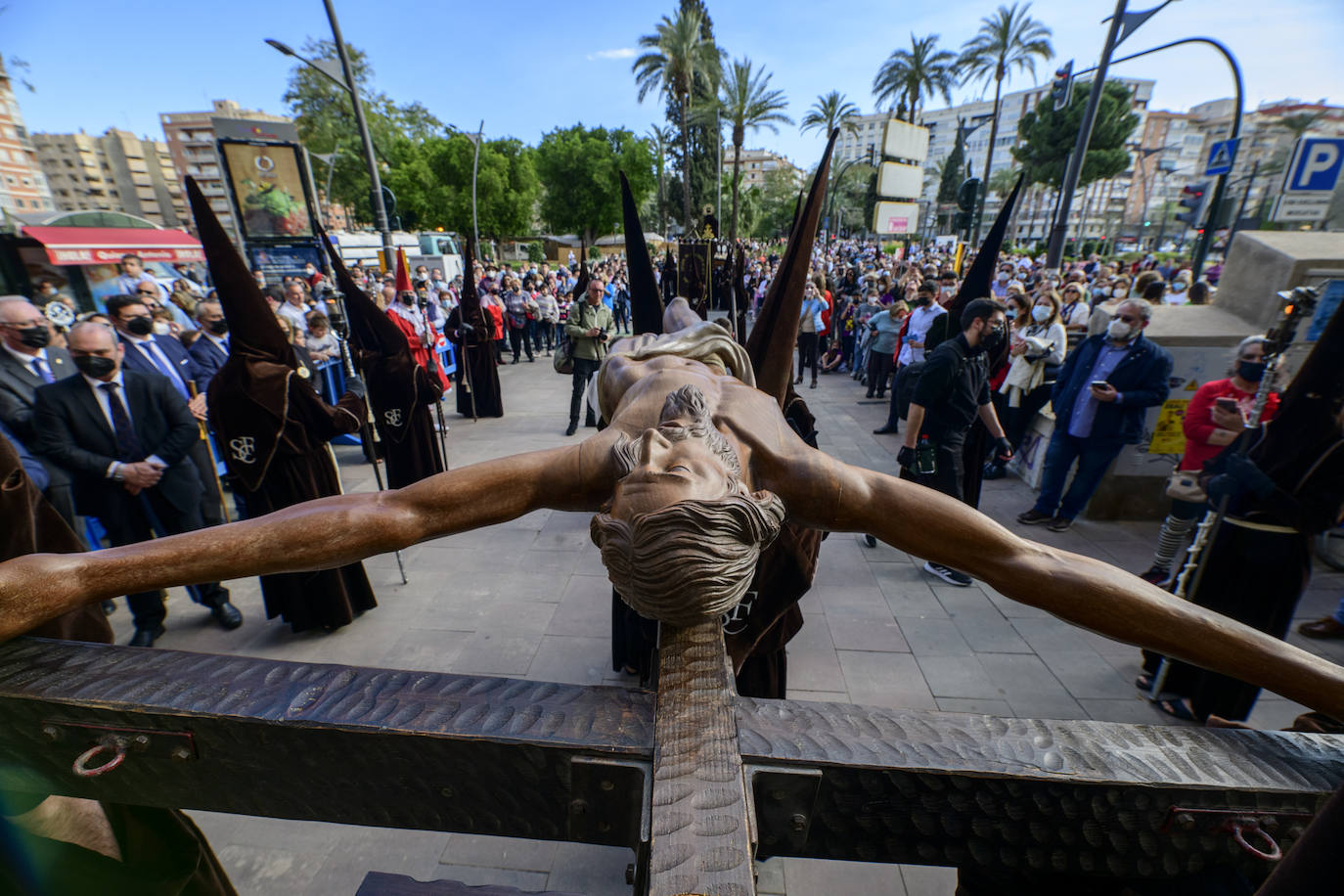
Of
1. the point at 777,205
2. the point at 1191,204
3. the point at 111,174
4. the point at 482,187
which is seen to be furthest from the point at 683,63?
the point at 111,174

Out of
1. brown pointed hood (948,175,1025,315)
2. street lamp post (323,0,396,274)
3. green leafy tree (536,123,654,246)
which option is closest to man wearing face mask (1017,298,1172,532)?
brown pointed hood (948,175,1025,315)

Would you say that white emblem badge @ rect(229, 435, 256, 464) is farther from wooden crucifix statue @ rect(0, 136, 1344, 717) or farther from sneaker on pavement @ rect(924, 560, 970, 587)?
sneaker on pavement @ rect(924, 560, 970, 587)

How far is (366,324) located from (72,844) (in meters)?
4.49

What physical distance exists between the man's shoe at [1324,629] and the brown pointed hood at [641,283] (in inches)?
209

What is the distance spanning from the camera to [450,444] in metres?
8.70

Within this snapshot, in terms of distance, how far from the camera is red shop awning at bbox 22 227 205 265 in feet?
47.0

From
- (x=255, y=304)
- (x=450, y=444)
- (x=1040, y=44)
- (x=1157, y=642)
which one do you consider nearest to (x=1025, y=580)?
(x=1157, y=642)

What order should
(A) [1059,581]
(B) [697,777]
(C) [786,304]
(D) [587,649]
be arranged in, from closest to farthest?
(B) [697,777] → (A) [1059,581] → (C) [786,304] → (D) [587,649]

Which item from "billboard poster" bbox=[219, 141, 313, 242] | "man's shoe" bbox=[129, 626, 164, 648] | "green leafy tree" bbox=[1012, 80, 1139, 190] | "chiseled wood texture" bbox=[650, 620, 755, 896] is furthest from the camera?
"green leafy tree" bbox=[1012, 80, 1139, 190]

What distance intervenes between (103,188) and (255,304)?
321 ft

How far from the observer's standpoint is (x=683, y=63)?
96.4 ft

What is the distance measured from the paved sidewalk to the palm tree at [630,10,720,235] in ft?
85.9

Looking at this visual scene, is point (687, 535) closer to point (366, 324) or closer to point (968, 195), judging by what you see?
point (366, 324)

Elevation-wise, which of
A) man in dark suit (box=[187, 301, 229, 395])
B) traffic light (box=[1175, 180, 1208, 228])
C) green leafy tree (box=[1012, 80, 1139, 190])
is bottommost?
man in dark suit (box=[187, 301, 229, 395])
